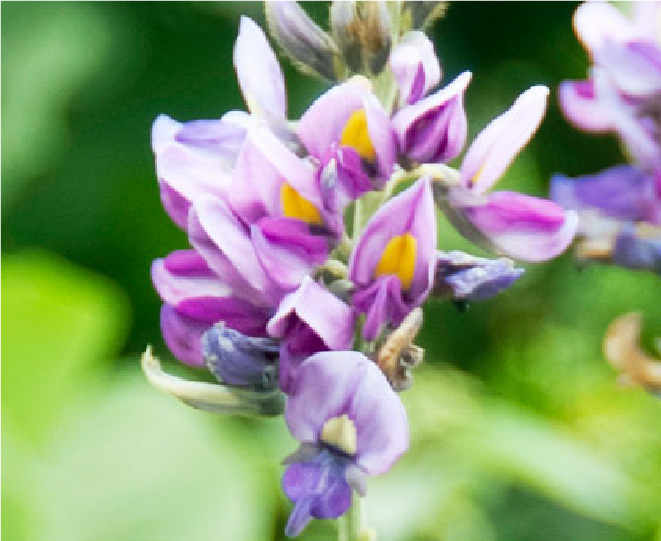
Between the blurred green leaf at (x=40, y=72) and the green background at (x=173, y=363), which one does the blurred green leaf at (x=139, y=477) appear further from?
the blurred green leaf at (x=40, y=72)

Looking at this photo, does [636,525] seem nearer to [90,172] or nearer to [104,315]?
[104,315]

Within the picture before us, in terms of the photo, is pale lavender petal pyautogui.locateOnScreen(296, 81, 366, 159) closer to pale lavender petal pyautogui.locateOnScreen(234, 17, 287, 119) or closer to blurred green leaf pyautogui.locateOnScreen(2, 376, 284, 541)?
pale lavender petal pyautogui.locateOnScreen(234, 17, 287, 119)

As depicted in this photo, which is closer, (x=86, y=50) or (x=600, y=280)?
(x=600, y=280)

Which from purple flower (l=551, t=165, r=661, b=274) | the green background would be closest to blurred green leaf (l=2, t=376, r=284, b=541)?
the green background

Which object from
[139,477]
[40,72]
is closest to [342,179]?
[139,477]

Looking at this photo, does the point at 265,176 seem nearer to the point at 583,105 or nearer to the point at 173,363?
the point at 583,105

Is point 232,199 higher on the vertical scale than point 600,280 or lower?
higher

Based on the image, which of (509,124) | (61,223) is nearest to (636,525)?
(509,124)
